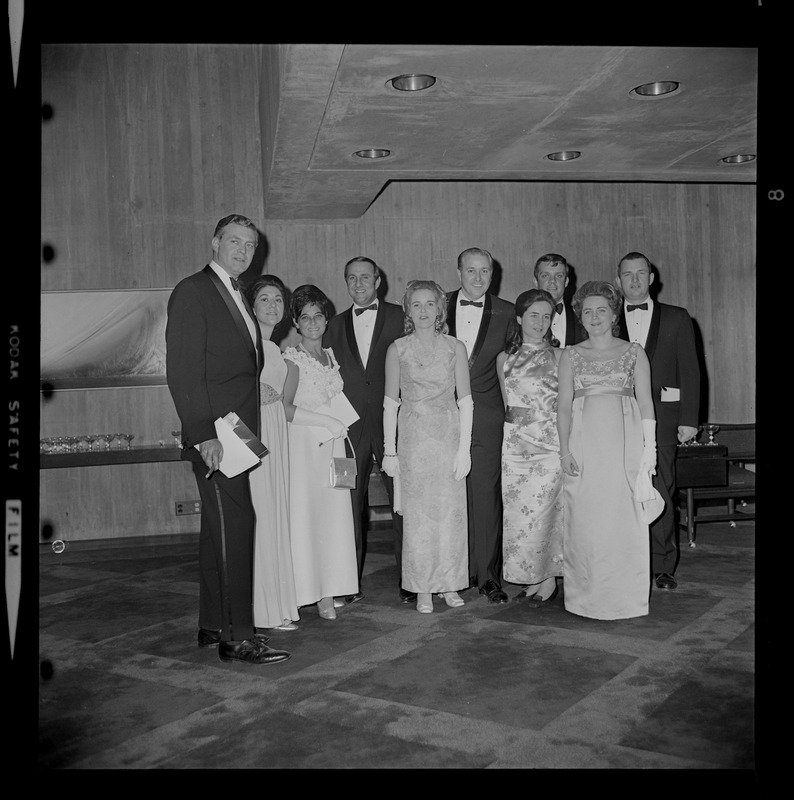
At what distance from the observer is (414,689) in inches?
125

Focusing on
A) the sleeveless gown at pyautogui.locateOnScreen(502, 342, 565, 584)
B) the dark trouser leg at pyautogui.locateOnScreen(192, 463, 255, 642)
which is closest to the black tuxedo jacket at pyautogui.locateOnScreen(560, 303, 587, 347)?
the sleeveless gown at pyautogui.locateOnScreen(502, 342, 565, 584)

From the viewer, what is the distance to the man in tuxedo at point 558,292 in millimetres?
5039

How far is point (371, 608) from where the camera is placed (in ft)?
14.7

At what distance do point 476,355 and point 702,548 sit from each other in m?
2.45

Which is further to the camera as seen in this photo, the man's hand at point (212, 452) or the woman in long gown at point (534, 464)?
the woman in long gown at point (534, 464)

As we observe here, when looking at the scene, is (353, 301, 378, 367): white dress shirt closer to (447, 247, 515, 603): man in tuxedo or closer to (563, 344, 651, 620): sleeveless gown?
(447, 247, 515, 603): man in tuxedo

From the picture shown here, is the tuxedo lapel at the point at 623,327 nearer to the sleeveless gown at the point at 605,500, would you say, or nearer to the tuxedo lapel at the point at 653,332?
the tuxedo lapel at the point at 653,332

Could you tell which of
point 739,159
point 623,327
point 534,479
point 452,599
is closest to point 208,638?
point 452,599

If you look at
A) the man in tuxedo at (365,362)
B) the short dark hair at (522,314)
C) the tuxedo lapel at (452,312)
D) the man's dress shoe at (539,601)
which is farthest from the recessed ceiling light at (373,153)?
the man's dress shoe at (539,601)

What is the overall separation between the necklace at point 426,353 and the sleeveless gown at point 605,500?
2.25 ft
